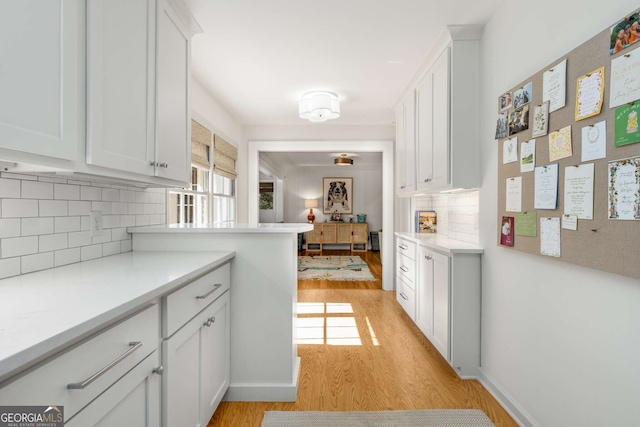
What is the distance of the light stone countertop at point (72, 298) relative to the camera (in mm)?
641

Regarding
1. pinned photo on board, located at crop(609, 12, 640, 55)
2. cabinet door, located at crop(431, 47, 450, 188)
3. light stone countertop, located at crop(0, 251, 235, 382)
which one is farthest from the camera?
cabinet door, located at crop(431, 47, 450, 188)

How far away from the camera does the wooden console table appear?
8609 mm

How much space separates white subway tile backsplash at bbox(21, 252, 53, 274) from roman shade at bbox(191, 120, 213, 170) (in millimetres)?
1834

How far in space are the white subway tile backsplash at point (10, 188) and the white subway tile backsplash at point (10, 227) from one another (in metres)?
0.09

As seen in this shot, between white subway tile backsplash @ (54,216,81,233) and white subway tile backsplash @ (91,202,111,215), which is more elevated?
white subway tile backsplash @ (91,202,111,215)

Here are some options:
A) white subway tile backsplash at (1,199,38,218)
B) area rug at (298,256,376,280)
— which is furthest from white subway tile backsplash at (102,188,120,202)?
area rug at (298,256,376,280)

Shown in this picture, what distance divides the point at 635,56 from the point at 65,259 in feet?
7.85

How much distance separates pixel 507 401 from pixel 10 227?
256 cm

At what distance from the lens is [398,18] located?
215cm

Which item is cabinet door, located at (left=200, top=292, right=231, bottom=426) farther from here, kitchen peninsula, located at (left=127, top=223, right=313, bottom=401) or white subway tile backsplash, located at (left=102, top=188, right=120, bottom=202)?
white subway tile backsplash, located at (left=102, top=188, right=120, bottom=202)

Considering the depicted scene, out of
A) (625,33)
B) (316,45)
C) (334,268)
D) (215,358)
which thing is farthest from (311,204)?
(625,33)

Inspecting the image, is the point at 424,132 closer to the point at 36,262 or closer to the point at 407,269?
the point at 407,269

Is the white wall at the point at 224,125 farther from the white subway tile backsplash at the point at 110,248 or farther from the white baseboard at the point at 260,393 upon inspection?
the white baseboard at the point at 260,393

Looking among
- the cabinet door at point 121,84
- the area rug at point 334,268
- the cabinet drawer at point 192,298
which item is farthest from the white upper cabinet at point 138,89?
the area rug at point 334,268
